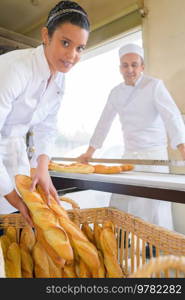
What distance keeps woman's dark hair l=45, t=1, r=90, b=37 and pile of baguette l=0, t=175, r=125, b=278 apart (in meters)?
0.53

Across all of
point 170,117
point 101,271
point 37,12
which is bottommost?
point 101,271

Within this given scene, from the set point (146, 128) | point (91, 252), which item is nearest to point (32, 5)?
point (146, 128)

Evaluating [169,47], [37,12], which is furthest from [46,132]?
[37,12]

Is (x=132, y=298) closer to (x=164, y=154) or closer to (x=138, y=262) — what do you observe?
(x=138, y=262)

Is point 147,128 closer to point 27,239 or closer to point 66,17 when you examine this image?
point 66,17

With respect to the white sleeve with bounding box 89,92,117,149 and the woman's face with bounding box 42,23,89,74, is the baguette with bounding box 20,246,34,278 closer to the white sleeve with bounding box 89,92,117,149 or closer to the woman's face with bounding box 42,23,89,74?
the woman's face with bounding box 42,23,89,74

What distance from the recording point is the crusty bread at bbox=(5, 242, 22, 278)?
77 cm

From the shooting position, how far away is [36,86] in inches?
37.9

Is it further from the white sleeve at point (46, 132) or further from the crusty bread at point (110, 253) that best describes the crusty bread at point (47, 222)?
→ the white sleeve at point (46, 132)

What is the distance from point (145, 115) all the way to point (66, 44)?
1077 mm

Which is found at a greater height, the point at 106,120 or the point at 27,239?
the point at 106,120

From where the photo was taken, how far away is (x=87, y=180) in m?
1.19

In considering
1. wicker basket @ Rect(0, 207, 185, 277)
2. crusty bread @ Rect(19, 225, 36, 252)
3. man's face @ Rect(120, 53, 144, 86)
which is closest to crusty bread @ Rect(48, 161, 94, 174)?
wicker basket @ Rect(0, 207, 185, 277)

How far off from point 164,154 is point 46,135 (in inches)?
37.8
